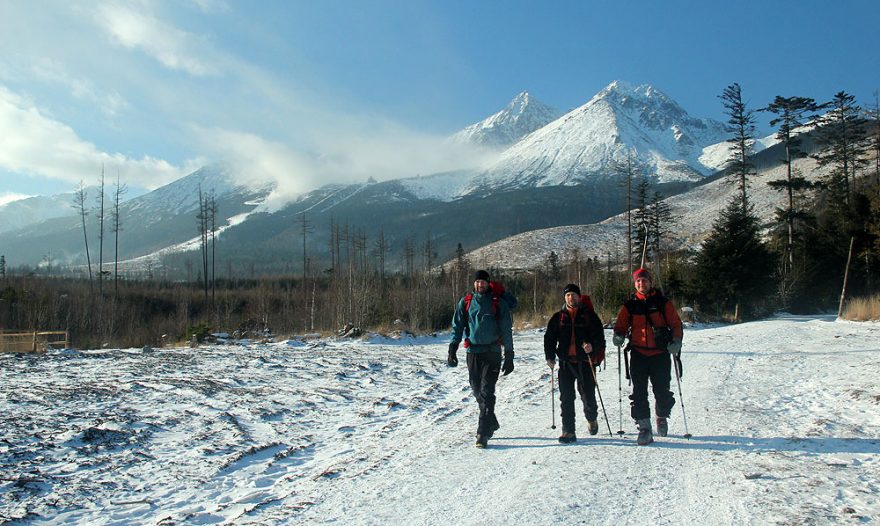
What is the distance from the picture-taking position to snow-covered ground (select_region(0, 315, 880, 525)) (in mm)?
4457

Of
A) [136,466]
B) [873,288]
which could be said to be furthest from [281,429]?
[873,288]

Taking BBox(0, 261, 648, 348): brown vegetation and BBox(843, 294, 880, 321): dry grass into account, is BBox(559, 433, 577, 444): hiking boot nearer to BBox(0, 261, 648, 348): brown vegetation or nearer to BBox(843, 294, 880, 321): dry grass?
BBox(0, 261, 648, 348): brown vegetation

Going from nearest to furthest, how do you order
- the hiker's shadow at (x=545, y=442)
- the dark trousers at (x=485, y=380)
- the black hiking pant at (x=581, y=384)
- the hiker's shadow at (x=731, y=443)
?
the hiker's shadow at (x=731, y=443)
the hiker's shadow at (x=545, y=442)
the dark trousers at (x=485, y=380)
the black hiking pant at (x=581, y=384)

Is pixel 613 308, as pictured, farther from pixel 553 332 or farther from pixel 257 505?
pixel 257 505

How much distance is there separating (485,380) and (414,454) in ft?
3.92

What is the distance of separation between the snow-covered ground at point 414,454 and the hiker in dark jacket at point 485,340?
1.72 feet

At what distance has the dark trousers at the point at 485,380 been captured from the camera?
6391 millimetres

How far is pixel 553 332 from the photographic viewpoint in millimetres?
6855

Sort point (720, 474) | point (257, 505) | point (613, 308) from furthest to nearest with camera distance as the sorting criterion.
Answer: point (613, 308) < point (720, 474) < point (257, 505)

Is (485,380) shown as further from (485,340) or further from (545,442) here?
(545,442)

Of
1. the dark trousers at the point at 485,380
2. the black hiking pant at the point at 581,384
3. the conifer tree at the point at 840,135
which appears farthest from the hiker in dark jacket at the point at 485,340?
the conifer tree at the point at 840,135

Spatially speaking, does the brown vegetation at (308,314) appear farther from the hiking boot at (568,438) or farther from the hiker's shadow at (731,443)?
the hiking boot at (568,438)

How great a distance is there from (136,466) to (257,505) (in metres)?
2.05

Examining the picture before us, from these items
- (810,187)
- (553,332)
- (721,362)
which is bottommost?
(721,362)
